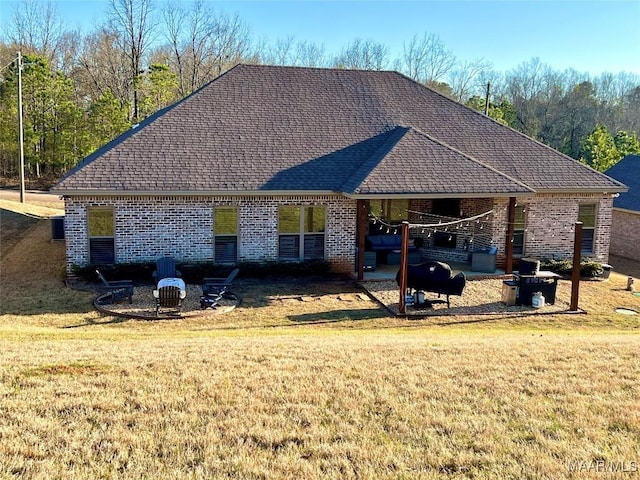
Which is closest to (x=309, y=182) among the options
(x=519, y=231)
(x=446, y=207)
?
(x=446, y=207)

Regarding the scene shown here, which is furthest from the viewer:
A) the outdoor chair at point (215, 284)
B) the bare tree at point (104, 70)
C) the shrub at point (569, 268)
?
the bare tree at point (104, 70)

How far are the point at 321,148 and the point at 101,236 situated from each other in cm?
713

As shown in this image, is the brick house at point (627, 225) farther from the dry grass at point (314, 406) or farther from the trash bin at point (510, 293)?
the dry grass at point (314, 406)

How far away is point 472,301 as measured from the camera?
14.6 m

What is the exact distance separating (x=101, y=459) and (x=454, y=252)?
52.3 ft

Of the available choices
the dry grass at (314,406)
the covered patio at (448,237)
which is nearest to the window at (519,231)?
the covered patio at (448,237)

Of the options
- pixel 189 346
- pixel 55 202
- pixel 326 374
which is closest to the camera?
pixel 326 374

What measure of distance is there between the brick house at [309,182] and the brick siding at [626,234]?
6.50 meters

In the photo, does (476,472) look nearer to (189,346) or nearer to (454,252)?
(189,346)

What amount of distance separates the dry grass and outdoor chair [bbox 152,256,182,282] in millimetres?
4363

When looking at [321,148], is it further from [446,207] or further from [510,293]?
[510,293]

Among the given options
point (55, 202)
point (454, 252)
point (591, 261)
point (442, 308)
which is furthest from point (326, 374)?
point (55, 202)

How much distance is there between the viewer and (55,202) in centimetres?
3466

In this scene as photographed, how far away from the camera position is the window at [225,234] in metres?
16.4
